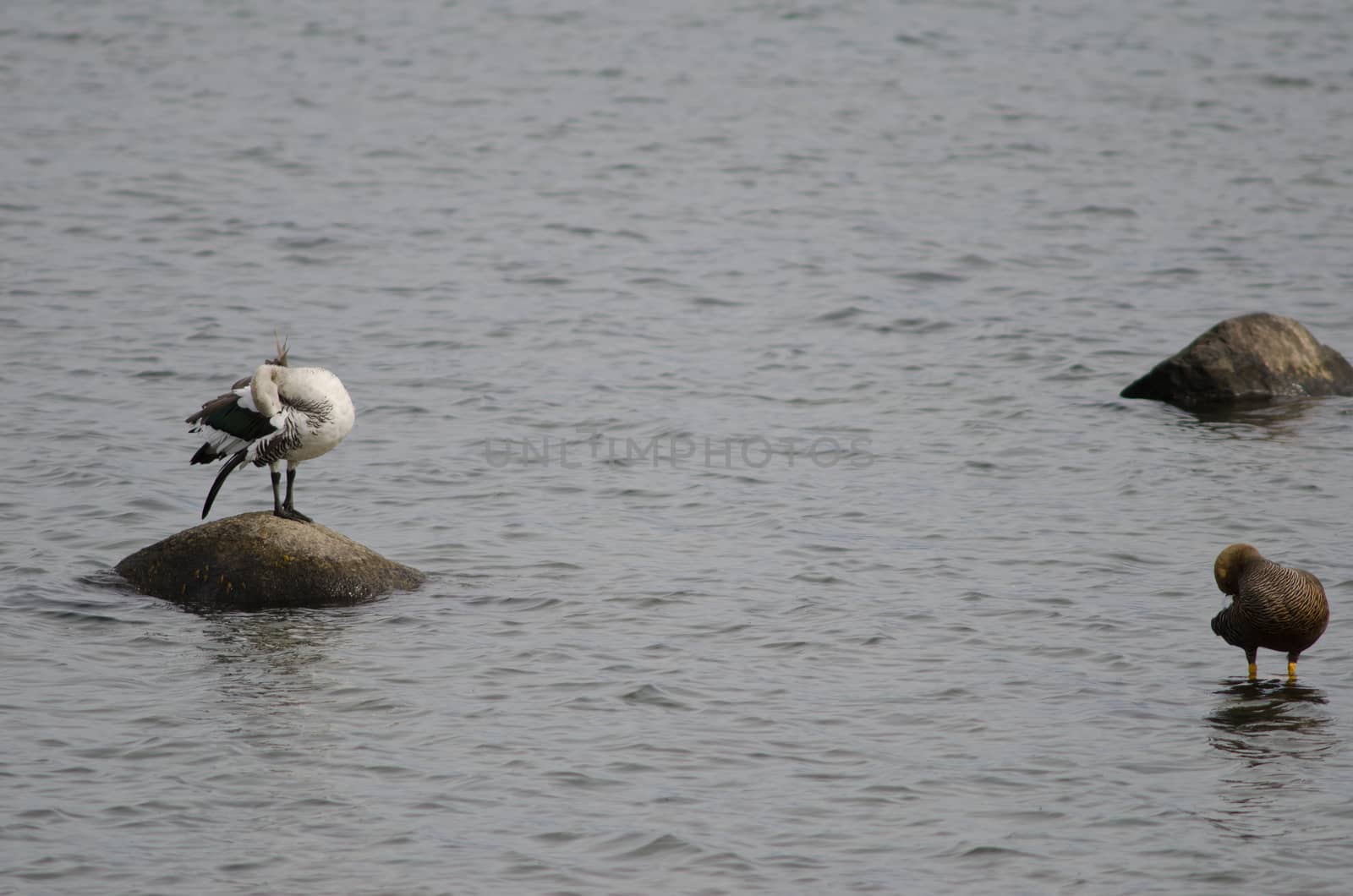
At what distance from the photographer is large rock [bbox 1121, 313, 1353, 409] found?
48.7ft

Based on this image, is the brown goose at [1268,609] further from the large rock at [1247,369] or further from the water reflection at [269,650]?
the large rock at [1247,369]

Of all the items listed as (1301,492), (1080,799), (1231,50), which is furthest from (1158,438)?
(1231,50)

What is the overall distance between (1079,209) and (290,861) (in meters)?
17.8

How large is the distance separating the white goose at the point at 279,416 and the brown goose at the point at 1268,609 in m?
5.53

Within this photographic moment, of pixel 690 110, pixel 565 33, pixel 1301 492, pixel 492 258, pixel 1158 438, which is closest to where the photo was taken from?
pixel 1301 492

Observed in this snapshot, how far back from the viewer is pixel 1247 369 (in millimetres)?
14859

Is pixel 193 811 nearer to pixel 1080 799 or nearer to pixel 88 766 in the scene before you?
pixel 88 766

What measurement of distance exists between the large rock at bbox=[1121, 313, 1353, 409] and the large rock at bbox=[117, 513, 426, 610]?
27.5 ft

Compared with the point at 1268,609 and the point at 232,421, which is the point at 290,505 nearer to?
the point at 232,421

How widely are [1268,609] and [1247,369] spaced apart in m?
6.70

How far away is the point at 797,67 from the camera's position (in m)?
30.1

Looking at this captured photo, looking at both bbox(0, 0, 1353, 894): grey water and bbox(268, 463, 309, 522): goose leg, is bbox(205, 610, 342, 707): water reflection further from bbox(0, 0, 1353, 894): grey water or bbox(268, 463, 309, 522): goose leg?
bbox(268, 463, 309, 522): goose leg

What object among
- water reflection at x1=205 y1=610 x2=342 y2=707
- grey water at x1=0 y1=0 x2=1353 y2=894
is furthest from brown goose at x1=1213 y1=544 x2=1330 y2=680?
water reflection at x1=205 y1=610 x2=342 y2=707

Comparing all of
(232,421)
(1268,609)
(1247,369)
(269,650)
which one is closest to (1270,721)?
(1268,609)
